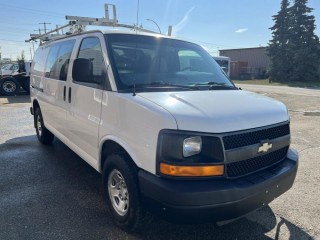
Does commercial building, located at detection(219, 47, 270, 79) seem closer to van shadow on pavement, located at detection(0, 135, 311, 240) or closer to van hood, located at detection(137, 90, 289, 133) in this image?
van shadow on pavement, located at detection(0, 135, 311, 240)

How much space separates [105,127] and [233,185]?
4.86 feet

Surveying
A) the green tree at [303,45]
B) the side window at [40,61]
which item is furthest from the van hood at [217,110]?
the green tree at [303,45]

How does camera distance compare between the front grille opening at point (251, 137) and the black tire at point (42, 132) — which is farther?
the black tire at point (42, 132)

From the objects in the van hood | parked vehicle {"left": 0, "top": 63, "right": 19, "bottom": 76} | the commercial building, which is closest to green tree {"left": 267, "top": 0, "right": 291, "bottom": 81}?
the commercial building

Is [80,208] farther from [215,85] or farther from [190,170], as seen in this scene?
[215,85]

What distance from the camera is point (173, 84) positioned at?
329 centimetres

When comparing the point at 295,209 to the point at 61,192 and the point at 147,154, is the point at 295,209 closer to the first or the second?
the point at 147,154

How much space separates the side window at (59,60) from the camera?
14.5ft

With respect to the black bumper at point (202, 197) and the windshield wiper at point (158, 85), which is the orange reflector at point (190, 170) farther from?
the windshield wiper at point (158, 85)

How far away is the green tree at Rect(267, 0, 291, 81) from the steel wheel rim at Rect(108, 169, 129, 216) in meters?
38.2

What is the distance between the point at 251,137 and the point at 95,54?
2.08 meters

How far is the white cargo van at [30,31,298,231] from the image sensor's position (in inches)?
94.7

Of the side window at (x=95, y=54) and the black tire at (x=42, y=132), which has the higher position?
the side window at (x=95, y=54)

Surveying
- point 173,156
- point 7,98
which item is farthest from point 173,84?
point 7,98
